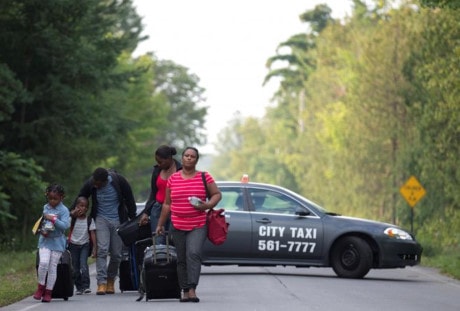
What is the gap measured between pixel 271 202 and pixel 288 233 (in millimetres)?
795

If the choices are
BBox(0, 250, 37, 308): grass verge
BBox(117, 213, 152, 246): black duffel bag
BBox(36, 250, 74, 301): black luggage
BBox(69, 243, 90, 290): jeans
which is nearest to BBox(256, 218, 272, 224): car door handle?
BBox(0, 250, 37, 308): grass verge

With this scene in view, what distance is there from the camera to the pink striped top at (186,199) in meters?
15.6

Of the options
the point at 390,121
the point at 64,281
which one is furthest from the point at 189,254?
the point at 390,121

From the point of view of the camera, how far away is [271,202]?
76.0ft

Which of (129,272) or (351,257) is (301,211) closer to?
(351,257)

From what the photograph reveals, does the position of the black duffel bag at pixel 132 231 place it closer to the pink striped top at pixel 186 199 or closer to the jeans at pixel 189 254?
the jeans at pixel 189 254

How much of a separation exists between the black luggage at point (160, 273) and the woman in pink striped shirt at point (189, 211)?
0.75 ft

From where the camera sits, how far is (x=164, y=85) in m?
113

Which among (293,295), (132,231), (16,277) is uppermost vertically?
(132,231)

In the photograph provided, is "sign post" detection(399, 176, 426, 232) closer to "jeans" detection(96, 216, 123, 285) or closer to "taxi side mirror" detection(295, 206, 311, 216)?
"taxi side mirror" detection(295, 206, 311, 216)

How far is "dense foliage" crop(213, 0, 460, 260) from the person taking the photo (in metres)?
41.0

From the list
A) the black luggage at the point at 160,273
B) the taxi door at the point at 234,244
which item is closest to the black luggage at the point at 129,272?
the black luggage at the point at 160,273

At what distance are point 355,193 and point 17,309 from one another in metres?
46.9

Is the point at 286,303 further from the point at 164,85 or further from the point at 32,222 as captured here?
the point at 164,85
